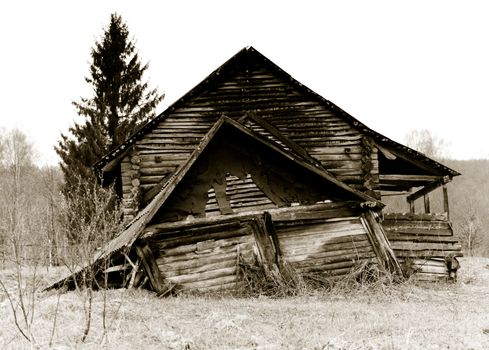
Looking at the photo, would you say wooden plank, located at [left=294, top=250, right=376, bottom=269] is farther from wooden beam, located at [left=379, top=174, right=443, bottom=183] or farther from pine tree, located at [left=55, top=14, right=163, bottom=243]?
pine tree, located at [left=55, top=14, right=163, bottom=243]

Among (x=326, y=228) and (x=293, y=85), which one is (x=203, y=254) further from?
(x=293, y=85)

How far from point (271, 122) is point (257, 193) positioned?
369 cm

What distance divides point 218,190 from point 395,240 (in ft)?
17.5

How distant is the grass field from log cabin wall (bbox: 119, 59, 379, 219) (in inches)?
198

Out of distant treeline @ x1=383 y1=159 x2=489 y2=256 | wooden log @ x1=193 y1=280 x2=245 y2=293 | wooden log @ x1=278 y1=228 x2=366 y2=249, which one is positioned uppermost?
wooden log @ x1=278 y1=228 x2=366 y2=249

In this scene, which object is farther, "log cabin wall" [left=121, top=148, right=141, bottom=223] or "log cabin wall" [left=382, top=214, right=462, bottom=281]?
"log cabin wall" [left=382, top=214, right=462, bottom=281]

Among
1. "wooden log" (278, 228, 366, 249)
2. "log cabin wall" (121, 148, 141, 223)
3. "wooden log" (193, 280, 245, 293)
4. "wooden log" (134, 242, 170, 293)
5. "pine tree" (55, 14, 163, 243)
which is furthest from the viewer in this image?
"pine tree" (55, 14, 163, 243)

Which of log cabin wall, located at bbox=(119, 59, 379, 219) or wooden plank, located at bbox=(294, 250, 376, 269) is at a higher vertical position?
log cabin wall, located at bbox=(119, 59, 379, 219)

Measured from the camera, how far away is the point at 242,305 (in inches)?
359

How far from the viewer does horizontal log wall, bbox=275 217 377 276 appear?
11.4 meters

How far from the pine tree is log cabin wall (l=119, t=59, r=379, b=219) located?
11.2 meters

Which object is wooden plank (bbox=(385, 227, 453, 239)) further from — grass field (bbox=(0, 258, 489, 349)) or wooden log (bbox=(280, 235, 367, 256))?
grass field (bbox=(0, 258, 489, 349))

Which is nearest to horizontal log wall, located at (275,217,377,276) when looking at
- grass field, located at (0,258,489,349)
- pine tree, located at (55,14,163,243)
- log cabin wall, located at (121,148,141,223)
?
grass field, located at (0,258,489,349)

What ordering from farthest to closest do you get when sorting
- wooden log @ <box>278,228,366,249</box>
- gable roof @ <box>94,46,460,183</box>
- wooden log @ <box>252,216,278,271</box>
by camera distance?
gable roof @ <box>94,46,460,183</box> < wooden log @ <box>278,228,366,249</box> < wooden log @ <box>252,216,278,271</box>
